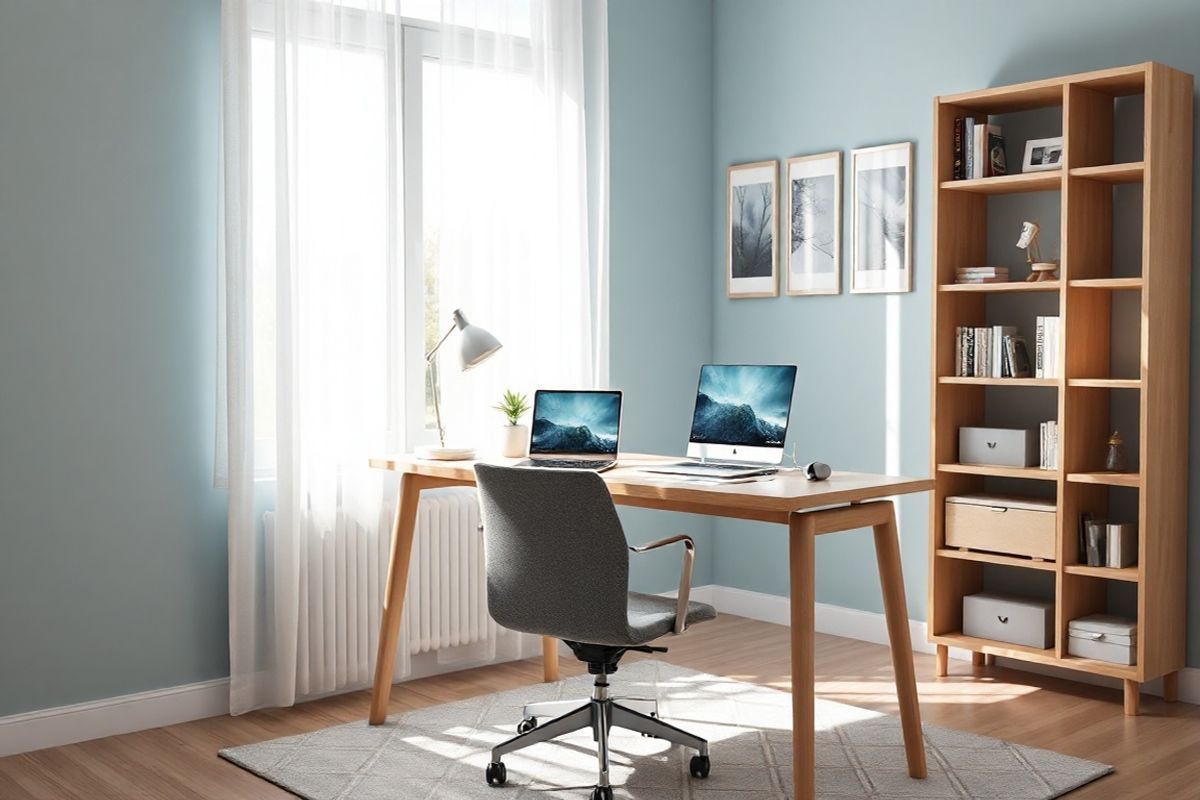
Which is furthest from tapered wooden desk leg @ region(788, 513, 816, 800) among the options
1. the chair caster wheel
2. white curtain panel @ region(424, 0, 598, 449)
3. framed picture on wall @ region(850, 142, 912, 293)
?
framed picture on wall @ region(850, 142, 912, 293)

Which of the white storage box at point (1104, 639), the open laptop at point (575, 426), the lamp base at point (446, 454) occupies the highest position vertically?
the open laptop at point (575, 426)

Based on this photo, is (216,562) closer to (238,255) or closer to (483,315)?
(238,255)

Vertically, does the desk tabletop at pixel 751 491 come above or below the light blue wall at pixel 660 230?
below

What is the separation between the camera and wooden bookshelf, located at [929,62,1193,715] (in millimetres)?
3877

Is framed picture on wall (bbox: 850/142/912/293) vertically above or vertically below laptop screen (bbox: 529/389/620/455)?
above

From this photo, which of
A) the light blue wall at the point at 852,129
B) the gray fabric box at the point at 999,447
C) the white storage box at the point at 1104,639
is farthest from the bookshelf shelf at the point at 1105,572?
the light blue wall at the point at 852,129

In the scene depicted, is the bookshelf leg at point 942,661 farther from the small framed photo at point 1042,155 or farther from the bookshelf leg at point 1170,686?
the small framed photo at point 1042,155

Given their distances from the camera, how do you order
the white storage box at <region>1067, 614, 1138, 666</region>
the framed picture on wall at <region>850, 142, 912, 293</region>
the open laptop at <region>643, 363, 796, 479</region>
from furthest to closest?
1. the framed picture on wall at <region>850, 142, 912, 293</region>
2. the white storage box at <region>1067, 614, 1138, 666</region>
3. the open laptop at <region>643, 363, 796, 479</region>

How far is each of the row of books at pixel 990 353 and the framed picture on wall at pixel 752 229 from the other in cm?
112

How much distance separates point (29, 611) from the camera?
3607 mm

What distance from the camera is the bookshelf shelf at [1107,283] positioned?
12.7 ft

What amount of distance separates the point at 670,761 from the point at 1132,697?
5.19 feet

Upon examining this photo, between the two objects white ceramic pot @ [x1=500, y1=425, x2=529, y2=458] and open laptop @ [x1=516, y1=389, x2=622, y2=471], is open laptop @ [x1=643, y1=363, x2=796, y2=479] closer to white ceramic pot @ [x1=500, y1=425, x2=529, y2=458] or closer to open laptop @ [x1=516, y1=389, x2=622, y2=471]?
open laptop @ [x1=516, y1=389, x2=622, y2=471]

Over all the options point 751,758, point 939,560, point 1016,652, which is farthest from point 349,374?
point 1016,652
